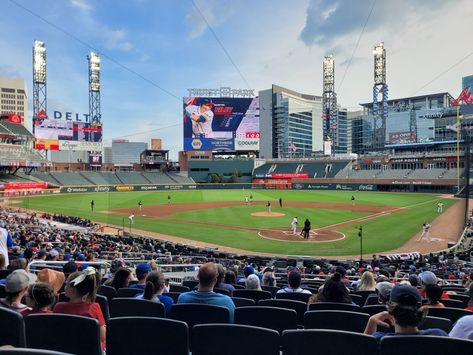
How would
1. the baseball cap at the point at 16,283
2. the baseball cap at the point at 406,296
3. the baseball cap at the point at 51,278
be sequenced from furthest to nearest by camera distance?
the baseball cap at the point at 51,278, the baseball cap at the point at 16,283, the baseball cap at the point at 406,296

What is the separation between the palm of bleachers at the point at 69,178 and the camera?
72375 millimetres

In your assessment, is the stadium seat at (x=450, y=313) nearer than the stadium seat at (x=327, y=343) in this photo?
No

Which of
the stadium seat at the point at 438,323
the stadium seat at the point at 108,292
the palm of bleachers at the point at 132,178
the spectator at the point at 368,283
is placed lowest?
the spectator at the point at 368,283

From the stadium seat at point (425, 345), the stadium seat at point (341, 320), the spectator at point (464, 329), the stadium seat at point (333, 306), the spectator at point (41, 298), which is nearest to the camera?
the stadium seat at point (425, 345)

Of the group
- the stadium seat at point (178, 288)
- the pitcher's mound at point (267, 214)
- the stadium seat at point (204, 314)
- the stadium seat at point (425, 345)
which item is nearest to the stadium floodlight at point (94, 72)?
the pitcher's mound at point (267, 214)

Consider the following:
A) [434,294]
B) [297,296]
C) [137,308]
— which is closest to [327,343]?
[137,308]

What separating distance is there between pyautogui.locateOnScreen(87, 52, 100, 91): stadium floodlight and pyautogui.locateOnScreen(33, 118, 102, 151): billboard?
1019 centimetres

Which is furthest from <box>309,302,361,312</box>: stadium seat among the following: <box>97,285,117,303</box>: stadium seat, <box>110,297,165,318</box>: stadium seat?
<box>97,285,117,303</box>: stadium seat

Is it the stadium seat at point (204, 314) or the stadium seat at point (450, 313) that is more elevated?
the stadium seat at point (204, 314)

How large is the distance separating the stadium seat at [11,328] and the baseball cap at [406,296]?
3198 mm

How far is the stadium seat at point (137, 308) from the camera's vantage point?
4195 millimetres

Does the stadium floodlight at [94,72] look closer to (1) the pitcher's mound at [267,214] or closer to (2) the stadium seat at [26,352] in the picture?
(1) the pitcher's mound at [267,214]

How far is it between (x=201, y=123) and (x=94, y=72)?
1050 inches

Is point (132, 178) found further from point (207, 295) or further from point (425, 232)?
point (207, 295)
